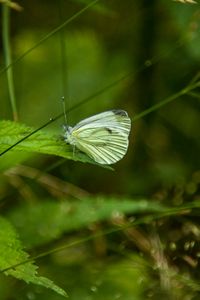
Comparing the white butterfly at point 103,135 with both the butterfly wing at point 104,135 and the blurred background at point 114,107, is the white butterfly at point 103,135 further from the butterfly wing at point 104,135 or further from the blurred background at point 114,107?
the blurred background at point 114,107

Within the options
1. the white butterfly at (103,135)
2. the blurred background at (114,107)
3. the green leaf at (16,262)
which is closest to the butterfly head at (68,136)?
the white butterfly at (103,135)

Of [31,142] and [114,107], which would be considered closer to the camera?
[31,142]

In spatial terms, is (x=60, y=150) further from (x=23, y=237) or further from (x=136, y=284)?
(x=136, y=284)

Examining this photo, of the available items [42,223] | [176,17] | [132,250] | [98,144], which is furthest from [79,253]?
[176,17]

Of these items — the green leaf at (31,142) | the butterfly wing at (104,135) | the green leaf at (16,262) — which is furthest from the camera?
the butterfly wing at (104,135)

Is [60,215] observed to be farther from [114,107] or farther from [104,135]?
[114,107]

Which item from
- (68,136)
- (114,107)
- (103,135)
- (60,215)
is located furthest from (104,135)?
(114,107)
